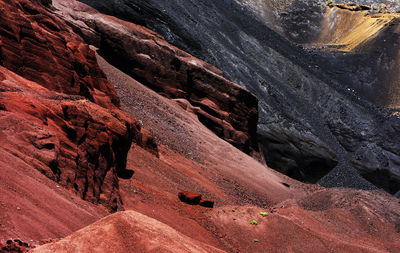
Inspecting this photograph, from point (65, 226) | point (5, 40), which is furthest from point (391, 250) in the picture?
point (5, 40)

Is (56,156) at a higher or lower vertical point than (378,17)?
lower

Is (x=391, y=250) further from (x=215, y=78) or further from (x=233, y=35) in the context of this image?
(x=233, y=35)

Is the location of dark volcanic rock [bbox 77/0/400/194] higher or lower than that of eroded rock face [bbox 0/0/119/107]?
lower

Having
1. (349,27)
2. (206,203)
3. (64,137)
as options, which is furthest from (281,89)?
(349,27)

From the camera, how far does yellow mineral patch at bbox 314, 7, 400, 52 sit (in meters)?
68.1

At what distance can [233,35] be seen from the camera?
45031 millimetres

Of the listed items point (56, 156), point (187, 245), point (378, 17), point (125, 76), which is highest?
point (378, 17)

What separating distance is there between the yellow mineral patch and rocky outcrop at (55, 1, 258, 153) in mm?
46046

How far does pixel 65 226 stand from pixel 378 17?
79.8m

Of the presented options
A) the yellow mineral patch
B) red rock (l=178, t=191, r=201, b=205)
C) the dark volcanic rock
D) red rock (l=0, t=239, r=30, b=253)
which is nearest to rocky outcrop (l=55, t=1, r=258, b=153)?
the dark volcanic rock

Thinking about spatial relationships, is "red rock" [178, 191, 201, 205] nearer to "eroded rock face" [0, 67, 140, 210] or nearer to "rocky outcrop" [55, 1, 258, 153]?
"eroded rock face" [0, 67, 140, 210]

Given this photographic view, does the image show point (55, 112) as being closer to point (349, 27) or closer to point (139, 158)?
point (139, 158)

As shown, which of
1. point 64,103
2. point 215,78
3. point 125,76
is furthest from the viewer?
point 215,78

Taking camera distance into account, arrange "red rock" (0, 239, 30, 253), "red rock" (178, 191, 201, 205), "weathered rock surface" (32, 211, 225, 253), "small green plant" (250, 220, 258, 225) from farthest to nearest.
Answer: "red rock" (178, 191, 201, 205), "small green plant" (250, 220, 258, 225), "weathered rock surface" (32, 211, 225, 253), "red rock" (0, 239, 30, 253)
